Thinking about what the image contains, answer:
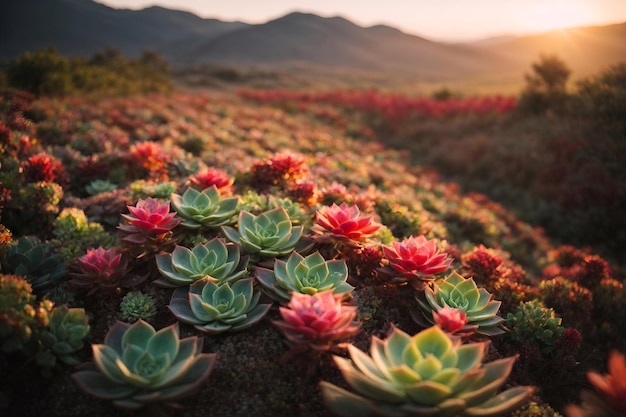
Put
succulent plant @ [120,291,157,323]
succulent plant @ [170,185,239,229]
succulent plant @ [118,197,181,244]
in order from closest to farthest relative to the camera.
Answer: succulent plant @ [120,291,157,323] → succulent plant @ [118,197,181,244] → succulent plant @ [170,185,239,229]

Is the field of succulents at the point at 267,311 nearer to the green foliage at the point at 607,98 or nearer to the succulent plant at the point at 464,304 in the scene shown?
the succulent plant at the point at 464,304

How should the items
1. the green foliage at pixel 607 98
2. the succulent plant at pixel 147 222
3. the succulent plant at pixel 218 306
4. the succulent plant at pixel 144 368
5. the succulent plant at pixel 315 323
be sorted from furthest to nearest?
the green foliage at pixel 607 98
the succulent plant at pixel 147 222
the succulent plant at pixel 218 306
the succulent plant at pixel 315 323
the succulent plant at pixel 144 368

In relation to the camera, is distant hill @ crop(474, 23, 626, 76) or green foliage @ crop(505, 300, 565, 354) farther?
distant hill @ crop(474, 23, 626, 76)

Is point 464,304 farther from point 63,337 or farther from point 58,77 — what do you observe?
point 58,77

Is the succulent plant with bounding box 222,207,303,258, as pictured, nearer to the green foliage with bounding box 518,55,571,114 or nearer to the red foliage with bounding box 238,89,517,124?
the green foliage with bounding box 518,55,571,114

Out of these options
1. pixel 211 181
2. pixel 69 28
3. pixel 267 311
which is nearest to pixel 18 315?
pixel 267 311

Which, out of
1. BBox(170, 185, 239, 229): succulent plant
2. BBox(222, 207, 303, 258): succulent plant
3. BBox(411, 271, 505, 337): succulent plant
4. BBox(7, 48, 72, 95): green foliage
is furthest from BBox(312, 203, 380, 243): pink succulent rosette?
BBox(7, 48, 72, 95): green foliage

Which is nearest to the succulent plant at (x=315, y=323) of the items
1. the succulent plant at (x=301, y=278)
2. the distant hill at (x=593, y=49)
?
the succulent plant at (x=301, y=278)
